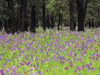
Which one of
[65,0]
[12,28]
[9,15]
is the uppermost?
[65,0]

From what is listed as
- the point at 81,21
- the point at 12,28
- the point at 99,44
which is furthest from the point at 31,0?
the point at 99,44

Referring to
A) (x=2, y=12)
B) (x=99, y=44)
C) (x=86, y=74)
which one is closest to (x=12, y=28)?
(x=2, y=12)

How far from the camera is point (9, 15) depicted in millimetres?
14938

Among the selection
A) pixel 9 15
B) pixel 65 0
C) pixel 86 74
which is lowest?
pixel 86 74

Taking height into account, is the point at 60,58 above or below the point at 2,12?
below

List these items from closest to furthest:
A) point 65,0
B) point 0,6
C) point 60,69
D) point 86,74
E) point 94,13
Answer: point 86,74
point 60,69
point 0,6
point 65,0
point 94,13

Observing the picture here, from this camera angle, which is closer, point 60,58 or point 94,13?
point 60,58

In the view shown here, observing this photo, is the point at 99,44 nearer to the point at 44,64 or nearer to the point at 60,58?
the point at 60,58

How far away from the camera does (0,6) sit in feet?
47.0

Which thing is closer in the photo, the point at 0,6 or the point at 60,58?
the point at 60,58

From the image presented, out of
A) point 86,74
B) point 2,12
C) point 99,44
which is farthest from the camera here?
point 2,12

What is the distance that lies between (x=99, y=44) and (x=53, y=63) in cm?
338

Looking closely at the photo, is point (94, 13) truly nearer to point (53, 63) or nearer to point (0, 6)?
point (0, 6)

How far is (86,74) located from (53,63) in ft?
4.01
